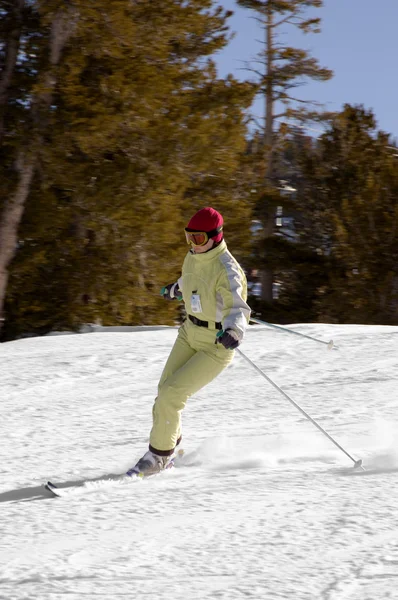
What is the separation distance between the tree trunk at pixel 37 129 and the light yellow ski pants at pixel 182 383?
9.54 metres

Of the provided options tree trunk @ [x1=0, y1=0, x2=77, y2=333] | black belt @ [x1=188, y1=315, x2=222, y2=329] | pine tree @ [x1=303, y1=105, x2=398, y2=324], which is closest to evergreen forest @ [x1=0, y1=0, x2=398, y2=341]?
tree trunk @ [x1=0, y1=0, x2=77, y2=333]

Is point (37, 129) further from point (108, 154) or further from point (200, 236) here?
point (200, 236)

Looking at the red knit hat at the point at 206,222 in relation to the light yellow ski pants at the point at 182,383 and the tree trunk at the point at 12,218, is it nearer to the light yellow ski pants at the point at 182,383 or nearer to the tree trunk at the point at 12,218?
the light yellow ski pants at the point at 182,383

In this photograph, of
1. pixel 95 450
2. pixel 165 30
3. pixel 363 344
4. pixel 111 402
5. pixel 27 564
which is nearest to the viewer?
pixel 27 564

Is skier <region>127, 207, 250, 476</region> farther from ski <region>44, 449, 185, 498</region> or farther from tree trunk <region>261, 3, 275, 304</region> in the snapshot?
tree trunk <region>261, 3, 275, 304</region>

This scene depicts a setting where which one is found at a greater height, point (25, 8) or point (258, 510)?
point (25, 8)

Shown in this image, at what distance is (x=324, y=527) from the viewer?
354 centimetres

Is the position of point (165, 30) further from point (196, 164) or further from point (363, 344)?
point (363, 344)

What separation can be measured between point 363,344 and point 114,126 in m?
6.49

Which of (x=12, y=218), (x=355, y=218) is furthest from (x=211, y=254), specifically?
(x=355, y=218)

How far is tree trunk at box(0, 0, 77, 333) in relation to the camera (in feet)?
43.7

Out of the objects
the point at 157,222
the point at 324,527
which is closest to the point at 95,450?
the point at 324,527

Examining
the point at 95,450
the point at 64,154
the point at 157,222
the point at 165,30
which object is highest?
the point at 165,30

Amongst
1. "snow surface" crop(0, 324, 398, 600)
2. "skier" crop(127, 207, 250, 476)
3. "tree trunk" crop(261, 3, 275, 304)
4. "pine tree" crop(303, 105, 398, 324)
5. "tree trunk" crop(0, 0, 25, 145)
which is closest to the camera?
"snow surface" crop(0, 324, 398, 600)
